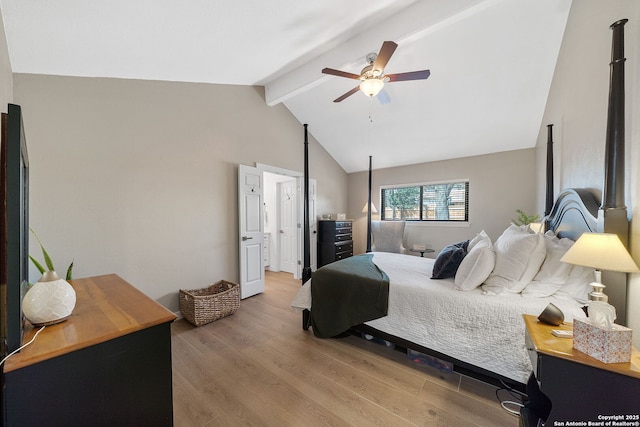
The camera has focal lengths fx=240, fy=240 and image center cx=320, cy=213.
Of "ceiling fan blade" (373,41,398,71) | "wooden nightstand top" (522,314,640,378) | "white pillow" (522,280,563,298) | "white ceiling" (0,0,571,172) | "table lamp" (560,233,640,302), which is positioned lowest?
"wooden nightstand top" (522,314,640,378)

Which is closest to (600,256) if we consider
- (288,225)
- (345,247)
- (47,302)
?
(47,302)

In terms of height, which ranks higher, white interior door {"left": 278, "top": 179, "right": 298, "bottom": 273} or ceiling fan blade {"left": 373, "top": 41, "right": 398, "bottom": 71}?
ceiling fan blade {"left": 373, "top": 41, "right": 398, "bottom": 71}

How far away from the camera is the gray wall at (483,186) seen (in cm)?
397

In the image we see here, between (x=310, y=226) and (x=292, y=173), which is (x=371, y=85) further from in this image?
(x=310, y=226)

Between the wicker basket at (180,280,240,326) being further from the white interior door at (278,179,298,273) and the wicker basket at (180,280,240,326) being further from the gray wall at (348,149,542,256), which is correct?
the gray wall at (348,149,542,256)

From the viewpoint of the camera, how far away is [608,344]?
92cm

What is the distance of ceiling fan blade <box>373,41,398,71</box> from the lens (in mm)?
1822

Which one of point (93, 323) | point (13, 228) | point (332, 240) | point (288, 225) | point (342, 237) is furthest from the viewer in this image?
point (342, 237)

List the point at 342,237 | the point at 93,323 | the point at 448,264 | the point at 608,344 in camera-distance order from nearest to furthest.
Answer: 1. the point at 608,344
2. the point at 93,323
3. the point at 448,264
4. the point at 342,237

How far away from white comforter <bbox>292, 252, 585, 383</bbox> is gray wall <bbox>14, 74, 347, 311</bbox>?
2.31 meters

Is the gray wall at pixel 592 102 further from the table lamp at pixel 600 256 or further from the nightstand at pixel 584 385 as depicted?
the nightstand at pixel 584 385

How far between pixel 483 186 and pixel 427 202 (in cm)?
100

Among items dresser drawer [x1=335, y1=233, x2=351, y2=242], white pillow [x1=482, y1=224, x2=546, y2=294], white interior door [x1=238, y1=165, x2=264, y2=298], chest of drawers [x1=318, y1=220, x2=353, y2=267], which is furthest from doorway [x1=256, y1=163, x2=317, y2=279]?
white pillow [x1=482, y1=224, x2=546, y2=294]

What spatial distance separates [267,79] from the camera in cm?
341
